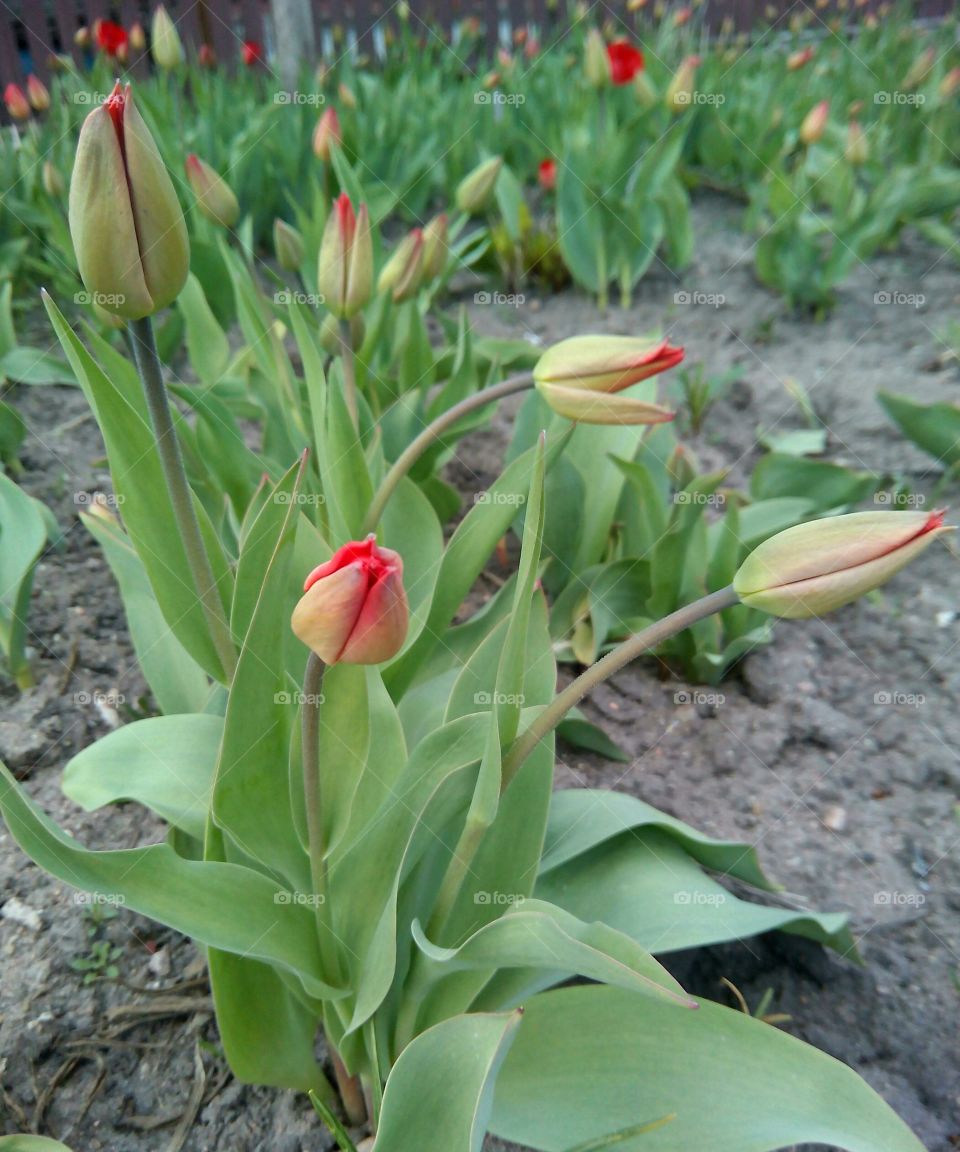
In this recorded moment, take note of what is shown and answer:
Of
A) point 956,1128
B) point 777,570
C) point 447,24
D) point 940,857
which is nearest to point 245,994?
point 777,570

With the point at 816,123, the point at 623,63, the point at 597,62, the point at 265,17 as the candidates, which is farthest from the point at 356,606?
the point at 265,17

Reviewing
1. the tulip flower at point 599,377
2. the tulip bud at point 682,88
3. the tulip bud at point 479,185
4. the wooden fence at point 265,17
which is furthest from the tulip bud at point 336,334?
the wooden fence at point 265,17

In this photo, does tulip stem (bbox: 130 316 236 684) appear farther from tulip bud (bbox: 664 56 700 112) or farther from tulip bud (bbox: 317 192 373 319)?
tulip bud (bbox: 664 56 700 112)

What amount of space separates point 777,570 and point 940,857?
809 millimetres

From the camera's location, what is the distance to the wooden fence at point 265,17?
Answer: 200 inches

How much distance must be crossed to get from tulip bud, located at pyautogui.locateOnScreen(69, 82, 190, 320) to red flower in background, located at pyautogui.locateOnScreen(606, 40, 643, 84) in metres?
2.47

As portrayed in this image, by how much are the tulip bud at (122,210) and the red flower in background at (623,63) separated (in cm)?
247

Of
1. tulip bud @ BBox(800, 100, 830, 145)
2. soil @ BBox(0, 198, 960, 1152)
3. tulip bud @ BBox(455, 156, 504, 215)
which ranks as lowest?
soil @ BBox(0, 198, 960, 1152)

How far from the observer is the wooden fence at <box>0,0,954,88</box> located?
5.09 m

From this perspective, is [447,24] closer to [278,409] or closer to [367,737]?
[278,409]

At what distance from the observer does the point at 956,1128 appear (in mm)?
969

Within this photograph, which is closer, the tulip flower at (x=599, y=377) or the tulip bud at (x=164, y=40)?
the tulip flower at (x=599, y=377)

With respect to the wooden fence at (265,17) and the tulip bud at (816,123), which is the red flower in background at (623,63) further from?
the wooden fence at (265,17)

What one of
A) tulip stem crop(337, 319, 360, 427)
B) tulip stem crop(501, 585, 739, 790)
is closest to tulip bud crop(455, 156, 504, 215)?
tulip stem crop(337, 319, 360, 427)
